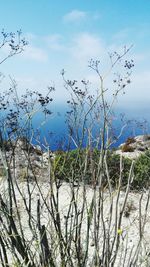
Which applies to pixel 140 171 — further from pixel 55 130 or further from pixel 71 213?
pixel 71 213

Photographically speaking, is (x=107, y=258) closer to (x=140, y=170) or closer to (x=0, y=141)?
(x=0, y=141)

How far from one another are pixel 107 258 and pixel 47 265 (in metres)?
0.30

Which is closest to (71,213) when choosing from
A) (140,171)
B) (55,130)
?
(55,130)

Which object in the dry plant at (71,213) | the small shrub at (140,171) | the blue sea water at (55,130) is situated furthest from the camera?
the small shrub at (140,171)

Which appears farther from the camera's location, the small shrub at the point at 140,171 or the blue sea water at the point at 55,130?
the small shrub at the point at 140,171

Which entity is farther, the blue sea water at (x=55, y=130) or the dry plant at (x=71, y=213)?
the blue sea water at (x=55, y=130)

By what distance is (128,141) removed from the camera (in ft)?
55.4

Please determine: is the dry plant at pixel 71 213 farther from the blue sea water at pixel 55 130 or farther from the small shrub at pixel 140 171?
the small shrub at pixel 140 171

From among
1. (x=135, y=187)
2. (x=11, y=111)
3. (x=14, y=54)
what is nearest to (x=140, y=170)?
(x=135, y=187)

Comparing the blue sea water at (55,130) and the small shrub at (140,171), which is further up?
the blue sea water at (55,130)

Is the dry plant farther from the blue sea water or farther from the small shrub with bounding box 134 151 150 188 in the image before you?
the small shrub with bounding box 134 151 150 188

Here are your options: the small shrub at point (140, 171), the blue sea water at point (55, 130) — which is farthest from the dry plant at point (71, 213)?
the small shrub at point (140, 171)

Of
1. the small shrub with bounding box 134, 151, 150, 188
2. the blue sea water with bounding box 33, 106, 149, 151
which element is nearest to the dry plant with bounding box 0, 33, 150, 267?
the blue sea water with bounding box 33, 106, 149, 151

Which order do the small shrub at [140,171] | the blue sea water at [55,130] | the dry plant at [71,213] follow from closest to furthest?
1. the dry plant at [71,213]
2. the blue sea water at [55,130]
3. the small shrub at [140,171]
